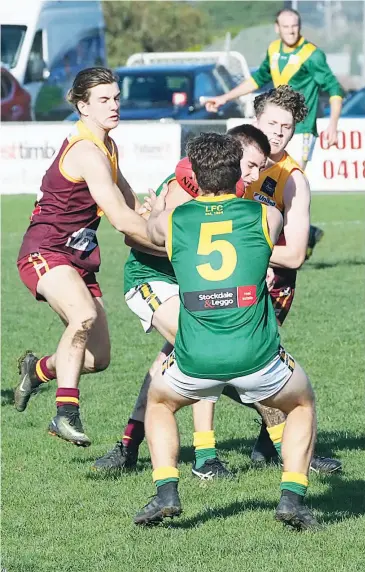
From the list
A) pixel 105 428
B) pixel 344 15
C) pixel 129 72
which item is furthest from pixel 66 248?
pixel 344 15

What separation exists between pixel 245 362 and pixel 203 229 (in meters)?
0.60

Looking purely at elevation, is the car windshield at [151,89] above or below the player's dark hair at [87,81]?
below

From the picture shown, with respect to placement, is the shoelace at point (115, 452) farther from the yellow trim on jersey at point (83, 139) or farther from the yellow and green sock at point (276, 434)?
the yellow trim on jersey at point (83, 139)

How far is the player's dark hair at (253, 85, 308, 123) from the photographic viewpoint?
667cm

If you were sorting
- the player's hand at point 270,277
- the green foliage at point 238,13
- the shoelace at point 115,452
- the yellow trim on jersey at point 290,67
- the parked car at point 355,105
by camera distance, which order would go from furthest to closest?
the green foliage at point 238,13 → the parked car at point 355,105 → the yellow trim on jersey at point 290,67 → the shoelace at point 115,452 → the player's hand at point 270,277

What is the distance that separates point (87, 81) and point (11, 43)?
24.1 metres

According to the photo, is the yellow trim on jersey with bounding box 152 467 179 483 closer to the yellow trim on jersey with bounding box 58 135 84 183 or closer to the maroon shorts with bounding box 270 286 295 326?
the maroon shorts with bounding box 270 286 295 326

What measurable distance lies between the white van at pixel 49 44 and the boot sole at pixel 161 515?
81.9ft

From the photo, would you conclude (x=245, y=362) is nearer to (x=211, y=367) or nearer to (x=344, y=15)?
(x=211, y=367)

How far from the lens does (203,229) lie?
214 inches

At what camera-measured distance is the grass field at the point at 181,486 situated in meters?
5.38

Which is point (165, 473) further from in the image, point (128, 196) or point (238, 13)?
point (238, 13)

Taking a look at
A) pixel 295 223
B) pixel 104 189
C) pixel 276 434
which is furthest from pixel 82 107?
pixel 276 434

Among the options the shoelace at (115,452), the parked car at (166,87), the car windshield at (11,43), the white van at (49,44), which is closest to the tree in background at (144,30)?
the white van at (49,44)
